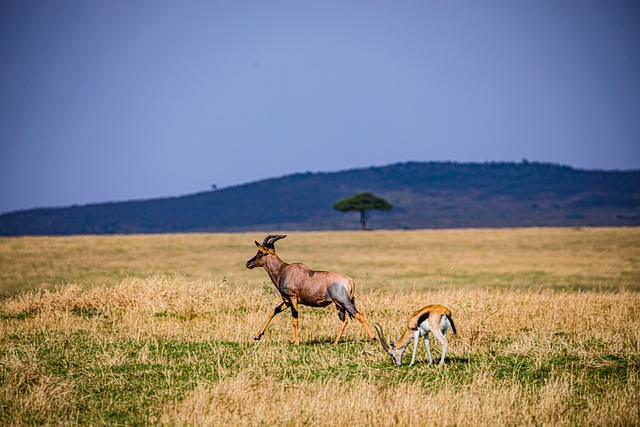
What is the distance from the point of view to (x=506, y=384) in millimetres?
11477

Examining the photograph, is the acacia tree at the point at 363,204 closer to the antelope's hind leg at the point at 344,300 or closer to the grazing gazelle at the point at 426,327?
the antelope's hind leg at the point at 344,300

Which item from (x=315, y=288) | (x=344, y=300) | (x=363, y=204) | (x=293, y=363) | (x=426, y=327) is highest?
(x=363, y=204)

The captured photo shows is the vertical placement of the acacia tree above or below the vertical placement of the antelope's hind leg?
above

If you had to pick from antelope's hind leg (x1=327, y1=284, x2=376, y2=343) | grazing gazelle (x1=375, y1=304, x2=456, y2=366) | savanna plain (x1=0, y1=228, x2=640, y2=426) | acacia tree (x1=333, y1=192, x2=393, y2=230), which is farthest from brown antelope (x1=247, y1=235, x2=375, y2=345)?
acacia tree (x1=333, y1=192, x2=393, y2=230)

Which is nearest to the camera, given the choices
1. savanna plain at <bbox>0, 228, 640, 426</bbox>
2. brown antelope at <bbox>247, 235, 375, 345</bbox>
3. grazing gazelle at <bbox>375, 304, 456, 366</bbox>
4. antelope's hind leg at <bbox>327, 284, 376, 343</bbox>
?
savanna plain at <bbox>0, 228, 640, 426</bbox>

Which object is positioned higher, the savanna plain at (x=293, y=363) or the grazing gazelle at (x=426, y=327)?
the grazing gazelle at (x=426, y=327)

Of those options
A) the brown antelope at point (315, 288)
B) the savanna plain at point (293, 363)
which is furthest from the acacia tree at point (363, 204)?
the brown antelope at point (315, 288)

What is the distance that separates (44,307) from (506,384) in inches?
561

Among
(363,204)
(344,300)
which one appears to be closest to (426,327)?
(344,300)

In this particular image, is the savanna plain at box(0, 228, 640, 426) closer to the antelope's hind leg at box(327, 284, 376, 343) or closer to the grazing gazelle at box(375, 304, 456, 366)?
the grazing gazelle at box(375, 304, 456, 366)

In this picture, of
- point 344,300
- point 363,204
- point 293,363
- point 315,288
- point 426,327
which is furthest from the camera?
point 363,204

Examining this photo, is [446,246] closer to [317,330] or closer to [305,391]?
[317,330]

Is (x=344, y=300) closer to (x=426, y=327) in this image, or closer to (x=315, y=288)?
(x=315, y=288)

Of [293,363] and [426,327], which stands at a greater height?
[426,327]
